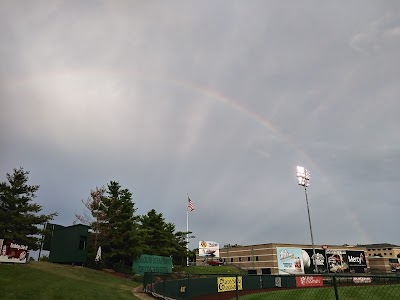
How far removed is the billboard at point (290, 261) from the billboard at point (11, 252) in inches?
3162

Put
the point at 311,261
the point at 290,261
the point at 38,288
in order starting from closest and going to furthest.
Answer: the point at 38,288, the point at 290,261, the point at 311,261

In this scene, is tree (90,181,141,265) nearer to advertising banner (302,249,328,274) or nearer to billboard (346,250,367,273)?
advertising banner (302,249,328,274)

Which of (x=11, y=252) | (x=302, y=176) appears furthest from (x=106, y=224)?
Answer: (x=302, y=176)

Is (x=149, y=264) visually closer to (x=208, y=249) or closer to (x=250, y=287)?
(x=250, y=287)

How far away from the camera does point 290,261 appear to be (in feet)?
320

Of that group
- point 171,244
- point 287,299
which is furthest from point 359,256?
point 287,299

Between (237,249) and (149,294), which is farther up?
(237,249)

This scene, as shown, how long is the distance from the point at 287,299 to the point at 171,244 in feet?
119

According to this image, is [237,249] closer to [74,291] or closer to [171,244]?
[171,244]

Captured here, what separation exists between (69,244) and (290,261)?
7415 centimetres

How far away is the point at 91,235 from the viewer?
151 ft

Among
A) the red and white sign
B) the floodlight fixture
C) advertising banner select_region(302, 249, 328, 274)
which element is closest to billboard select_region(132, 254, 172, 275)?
the red and white sign

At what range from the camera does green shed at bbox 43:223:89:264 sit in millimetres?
42806

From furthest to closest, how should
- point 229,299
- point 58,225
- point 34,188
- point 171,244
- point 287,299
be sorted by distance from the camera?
point 171,244, point 58,225, point 34,188, point 287,299, point 229,299
